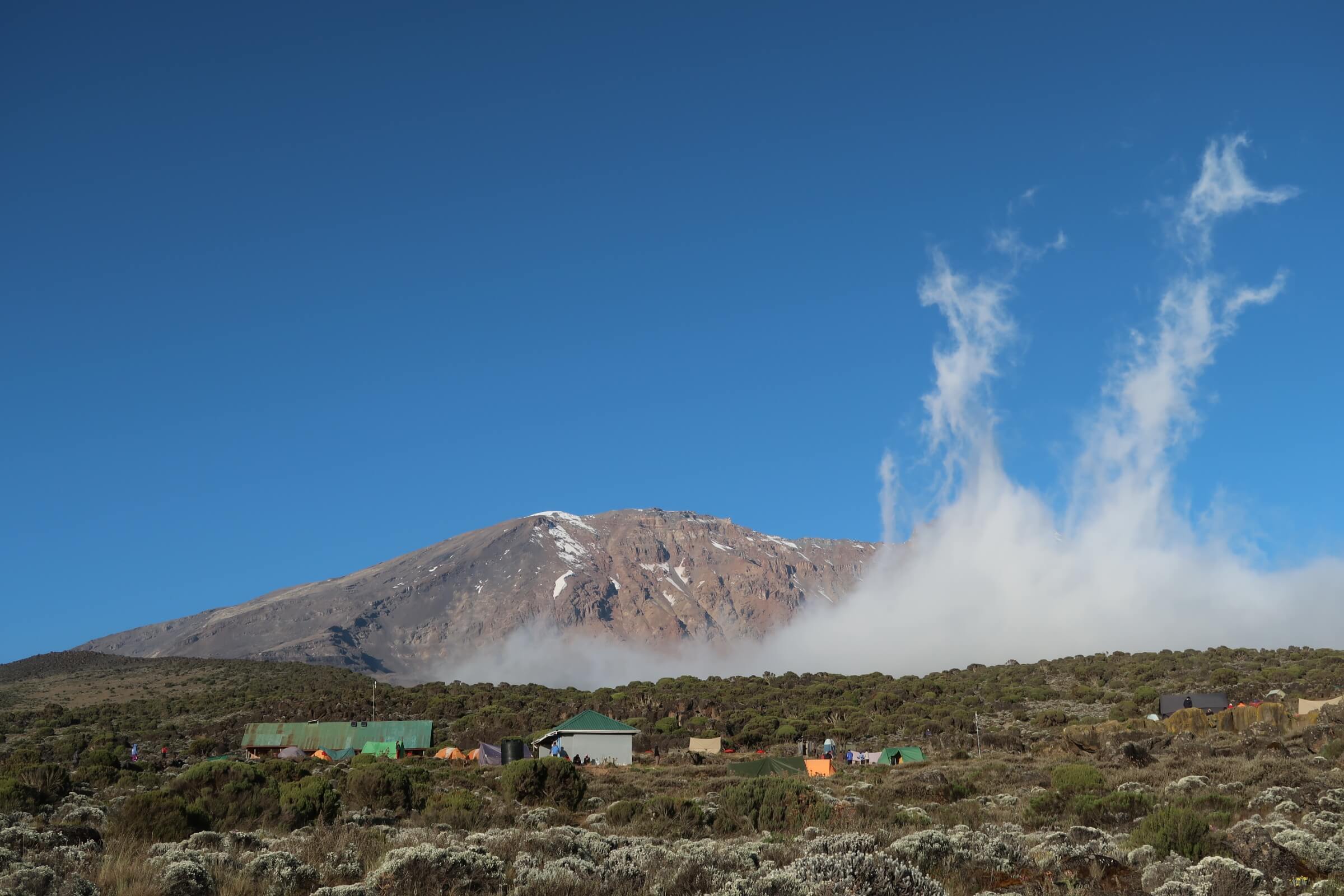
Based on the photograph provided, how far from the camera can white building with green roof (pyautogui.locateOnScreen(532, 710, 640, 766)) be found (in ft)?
144

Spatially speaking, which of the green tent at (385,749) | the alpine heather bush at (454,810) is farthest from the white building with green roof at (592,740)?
the alpine heather bush at (454,810)

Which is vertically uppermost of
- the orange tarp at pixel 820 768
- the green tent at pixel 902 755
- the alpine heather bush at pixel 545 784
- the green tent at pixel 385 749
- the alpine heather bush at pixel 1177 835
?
the alpine heather bush at pixel 1177 835

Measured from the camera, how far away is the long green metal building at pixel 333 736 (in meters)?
49.8

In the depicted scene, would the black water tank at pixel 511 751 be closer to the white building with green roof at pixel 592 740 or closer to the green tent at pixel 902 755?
the white building with green roof at pixel 592 740

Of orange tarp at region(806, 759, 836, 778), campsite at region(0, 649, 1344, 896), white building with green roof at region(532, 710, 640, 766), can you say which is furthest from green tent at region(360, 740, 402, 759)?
orange tarp at region(806, 759, 836, 778)

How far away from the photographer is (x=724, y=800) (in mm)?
19172

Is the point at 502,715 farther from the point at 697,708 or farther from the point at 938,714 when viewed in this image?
the point at 938,714

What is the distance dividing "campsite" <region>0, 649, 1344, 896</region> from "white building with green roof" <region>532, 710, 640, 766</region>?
5.1 inches

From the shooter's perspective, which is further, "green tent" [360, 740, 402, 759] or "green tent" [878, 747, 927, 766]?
"green tent" [360, 740, 402, 759]

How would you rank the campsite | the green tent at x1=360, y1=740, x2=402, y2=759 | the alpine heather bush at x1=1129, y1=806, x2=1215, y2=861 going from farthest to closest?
the green tent at x1=360, y1=740, x2=402, y2=759, the alpine heather bush at x1=1129, y1=806, x2=1215, y2=861, the campsite

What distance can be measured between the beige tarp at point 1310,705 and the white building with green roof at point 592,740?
2760cm

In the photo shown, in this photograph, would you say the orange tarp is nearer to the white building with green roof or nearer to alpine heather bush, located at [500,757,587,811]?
alpine heather bush, located at [500,757,587,811]

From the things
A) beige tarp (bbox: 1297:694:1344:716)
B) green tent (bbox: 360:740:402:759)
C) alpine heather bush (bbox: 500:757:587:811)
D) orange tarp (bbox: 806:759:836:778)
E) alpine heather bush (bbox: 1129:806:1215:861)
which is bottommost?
green tent (bbox: 360:740:402:759)

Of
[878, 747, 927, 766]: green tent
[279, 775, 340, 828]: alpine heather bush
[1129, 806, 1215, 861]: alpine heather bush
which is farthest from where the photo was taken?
[878, 747, 927, 766]: green tent
